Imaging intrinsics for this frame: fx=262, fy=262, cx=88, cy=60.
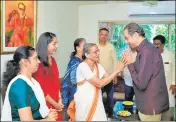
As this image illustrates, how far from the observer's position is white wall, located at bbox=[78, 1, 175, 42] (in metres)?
3.90

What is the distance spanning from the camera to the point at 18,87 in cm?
103

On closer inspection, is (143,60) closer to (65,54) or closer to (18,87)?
(18,87)

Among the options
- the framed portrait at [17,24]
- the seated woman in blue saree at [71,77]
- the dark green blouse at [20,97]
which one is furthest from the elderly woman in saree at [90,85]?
the framed portrait at [17,24]

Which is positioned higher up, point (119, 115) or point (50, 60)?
point (50, 60)

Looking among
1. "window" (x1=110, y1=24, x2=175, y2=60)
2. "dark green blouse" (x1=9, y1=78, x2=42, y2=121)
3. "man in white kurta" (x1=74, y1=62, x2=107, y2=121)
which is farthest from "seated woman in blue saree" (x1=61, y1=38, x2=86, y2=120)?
"window" (x1=110, y1=24, x2=175, y2=60)

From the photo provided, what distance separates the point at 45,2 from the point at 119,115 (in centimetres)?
159

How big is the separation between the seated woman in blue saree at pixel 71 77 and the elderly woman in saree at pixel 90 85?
222mm

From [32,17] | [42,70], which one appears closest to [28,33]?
[32,17]

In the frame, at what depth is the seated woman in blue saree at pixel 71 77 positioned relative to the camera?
1.88m

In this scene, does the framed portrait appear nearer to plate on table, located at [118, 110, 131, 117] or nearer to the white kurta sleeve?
the white kurta sleeve

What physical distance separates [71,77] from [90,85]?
0.31 metres

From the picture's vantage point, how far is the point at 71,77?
6.21ft

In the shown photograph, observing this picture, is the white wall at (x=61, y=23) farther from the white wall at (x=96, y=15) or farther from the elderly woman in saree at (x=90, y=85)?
the elderly woman in saree at (x=90, y=85)

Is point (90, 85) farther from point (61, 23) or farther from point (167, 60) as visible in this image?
point (61, 23)
